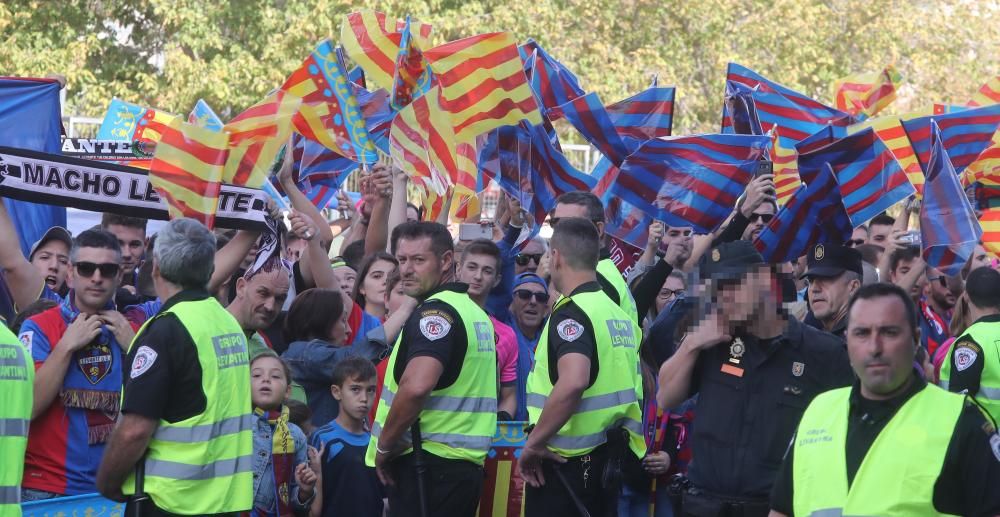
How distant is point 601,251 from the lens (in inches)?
323

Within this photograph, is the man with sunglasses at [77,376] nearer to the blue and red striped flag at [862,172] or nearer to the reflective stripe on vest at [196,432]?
the reflective stripe on vest at [196,432]

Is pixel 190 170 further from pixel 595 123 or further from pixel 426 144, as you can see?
pixel 595 123

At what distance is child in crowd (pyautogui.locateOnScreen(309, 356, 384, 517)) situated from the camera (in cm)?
761

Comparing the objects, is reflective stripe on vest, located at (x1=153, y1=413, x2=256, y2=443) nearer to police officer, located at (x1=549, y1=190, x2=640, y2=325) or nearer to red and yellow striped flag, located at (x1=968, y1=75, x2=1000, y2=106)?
police officer, located at (x1=549, y1=190, x2=640, y2=325)

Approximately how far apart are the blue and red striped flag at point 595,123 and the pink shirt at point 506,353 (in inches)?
75.8

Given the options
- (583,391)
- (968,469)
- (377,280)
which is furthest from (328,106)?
(968,469)

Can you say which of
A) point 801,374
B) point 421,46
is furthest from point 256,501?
point 421,46

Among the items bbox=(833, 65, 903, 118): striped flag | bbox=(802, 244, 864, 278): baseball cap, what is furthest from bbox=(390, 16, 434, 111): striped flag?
bbox=(833, 65, 903, 118): striped flag

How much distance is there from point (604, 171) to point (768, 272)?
4.59 metres

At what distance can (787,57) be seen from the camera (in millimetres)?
28828

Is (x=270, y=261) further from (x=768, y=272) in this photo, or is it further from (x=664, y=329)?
(x=768, y=272)

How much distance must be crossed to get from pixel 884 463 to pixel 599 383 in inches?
112

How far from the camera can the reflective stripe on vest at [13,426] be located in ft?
17.0

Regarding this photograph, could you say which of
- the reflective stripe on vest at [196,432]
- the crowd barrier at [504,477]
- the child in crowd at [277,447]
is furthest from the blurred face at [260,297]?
the reflective stripe on vest at [196,432]
